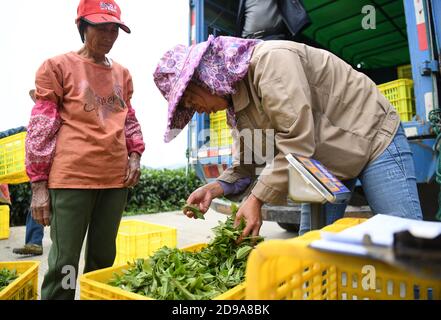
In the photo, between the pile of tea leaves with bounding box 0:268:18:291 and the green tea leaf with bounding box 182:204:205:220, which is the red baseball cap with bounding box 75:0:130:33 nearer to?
the green tea leaf with bounding box 182:204:205:220

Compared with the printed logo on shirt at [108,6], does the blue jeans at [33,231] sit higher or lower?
lower

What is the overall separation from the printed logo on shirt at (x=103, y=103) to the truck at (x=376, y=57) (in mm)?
1561

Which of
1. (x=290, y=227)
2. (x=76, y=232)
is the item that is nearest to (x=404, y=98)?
(x=76, y=232)

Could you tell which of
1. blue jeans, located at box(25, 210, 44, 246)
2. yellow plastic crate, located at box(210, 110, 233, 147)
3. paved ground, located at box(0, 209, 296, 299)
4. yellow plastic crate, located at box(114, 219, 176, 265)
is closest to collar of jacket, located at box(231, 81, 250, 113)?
yellow plastic crate, located at box(114, 219, 176, 265)

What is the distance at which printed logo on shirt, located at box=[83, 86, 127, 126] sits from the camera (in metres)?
2.04

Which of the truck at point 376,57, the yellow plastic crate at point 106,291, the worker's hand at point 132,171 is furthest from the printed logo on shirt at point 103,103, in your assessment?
the truck at point 376,57

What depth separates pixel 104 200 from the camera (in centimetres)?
213

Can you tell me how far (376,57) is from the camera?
6754 millimetres

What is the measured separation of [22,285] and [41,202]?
0.49 m

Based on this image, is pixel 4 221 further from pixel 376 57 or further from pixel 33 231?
pixel 376 57

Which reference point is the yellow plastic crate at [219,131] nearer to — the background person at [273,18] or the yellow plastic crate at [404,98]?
the background person at [273,18]

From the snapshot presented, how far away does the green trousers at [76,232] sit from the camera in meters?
1.85

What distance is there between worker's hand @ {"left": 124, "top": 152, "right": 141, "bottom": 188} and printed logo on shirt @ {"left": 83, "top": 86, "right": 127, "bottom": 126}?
0.30 meters
